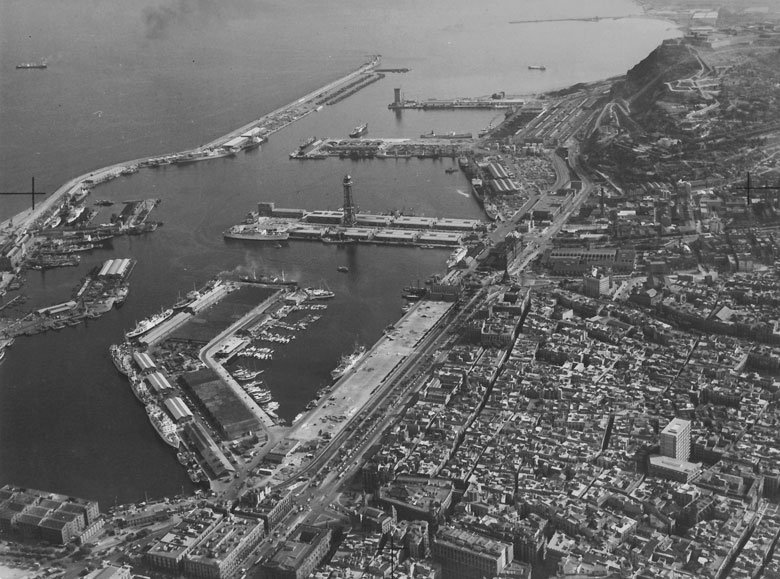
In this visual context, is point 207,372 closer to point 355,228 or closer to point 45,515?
point 45,515

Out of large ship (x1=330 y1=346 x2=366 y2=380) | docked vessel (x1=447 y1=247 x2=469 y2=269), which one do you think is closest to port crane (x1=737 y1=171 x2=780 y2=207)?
docked vessel (x1=447 y1=247 x2=469 y2=269)

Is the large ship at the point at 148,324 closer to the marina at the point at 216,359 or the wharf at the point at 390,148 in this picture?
the marina at the point at 216,359

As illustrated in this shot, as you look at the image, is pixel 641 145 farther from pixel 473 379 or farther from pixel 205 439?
pixel 205 439

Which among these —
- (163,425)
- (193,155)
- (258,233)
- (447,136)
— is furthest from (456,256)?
(193,155)

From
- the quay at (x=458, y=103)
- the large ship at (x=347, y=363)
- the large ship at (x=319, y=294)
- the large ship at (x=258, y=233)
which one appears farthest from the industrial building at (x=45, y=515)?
the quay at (x=458, y=103)

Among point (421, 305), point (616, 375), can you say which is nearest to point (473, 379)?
point (616, 375)

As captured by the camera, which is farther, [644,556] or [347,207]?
[347,207]

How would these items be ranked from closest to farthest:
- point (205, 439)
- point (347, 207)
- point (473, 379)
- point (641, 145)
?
point (205, 439) → point (473, 379) → point (347, 207) → point (641, 145)
